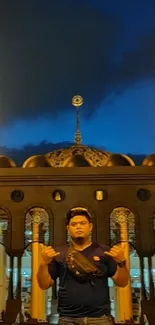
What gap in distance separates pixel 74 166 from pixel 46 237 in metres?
1.33

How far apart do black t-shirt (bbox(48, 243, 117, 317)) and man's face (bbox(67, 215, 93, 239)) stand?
8 cm

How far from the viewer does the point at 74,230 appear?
7.87 ft

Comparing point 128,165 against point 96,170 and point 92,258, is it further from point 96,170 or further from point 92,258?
point 92,258

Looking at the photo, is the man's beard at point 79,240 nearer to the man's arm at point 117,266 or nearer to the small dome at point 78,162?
the man's arm at point 117,266

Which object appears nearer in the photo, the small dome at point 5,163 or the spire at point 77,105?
the small dome at point 5,163

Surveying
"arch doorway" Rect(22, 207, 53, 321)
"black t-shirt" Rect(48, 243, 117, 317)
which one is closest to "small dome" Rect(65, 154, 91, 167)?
"arch doorway" Rect(22, 207, 53, 321)

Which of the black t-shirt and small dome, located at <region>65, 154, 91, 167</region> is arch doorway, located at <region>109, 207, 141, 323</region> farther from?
the black t-shirt

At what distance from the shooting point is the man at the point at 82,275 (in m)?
2.24

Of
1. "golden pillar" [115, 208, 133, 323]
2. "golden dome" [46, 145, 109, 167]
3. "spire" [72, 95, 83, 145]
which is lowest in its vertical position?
"golden pillar" [115, 208, 133, 323]

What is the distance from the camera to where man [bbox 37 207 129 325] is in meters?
2.24

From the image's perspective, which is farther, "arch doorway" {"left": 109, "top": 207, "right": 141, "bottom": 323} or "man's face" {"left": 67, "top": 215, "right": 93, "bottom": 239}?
"arch doorway" {"left": 109, "top": 207, "right": 141, "bottom": 323}

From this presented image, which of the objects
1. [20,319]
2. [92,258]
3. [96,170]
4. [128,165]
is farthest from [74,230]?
[128,165]

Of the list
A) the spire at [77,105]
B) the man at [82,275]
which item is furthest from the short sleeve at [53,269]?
the spire at [77,105]

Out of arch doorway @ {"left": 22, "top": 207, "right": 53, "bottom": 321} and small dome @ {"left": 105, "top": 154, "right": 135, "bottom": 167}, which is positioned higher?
small dome @ {"left": 105, "top": 154, "right": 135, "bottom": 167}
